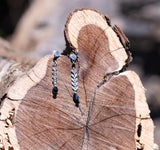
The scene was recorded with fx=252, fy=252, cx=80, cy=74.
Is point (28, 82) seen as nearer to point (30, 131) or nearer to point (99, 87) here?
point (30, 131)

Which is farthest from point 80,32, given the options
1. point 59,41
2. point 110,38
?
point 59,41

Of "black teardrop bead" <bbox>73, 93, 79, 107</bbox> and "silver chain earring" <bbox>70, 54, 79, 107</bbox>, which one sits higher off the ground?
"silver chain earring" <bbox>70, 54, 79, 107</bbox>

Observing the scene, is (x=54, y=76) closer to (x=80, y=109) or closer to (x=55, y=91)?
(x=55, y=91)

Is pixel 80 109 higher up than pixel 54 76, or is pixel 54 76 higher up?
pixel 54 76

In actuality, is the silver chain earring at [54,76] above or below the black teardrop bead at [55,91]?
above

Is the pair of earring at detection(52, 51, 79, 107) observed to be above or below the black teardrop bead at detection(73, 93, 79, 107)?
above

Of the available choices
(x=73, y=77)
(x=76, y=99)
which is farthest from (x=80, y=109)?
(x=73, y=77)

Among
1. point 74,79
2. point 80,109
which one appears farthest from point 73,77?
point 80,109

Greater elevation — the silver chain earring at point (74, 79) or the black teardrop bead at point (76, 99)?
the silver chain earring at point (74, 79)
